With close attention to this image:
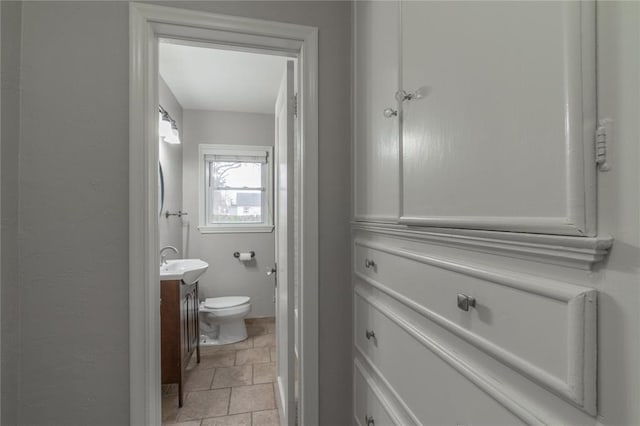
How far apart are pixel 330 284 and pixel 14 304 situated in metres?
1.13

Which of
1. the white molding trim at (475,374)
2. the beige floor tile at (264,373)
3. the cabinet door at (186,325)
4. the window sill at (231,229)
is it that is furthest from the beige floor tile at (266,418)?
the window sill at (231,229)

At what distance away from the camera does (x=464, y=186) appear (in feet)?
1.92

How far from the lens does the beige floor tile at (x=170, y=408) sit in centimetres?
185

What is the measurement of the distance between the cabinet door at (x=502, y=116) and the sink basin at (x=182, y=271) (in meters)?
1.66

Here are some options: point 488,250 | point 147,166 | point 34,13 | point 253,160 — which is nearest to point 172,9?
point 34,13

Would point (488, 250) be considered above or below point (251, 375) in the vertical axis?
above

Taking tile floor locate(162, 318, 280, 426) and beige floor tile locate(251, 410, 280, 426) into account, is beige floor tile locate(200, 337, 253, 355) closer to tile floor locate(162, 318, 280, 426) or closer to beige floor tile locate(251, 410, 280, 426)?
tile floor locate(162, 318, 280, 426)

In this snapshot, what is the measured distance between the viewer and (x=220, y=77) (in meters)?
2.49

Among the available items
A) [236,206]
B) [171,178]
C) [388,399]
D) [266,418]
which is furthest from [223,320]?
[388,399]

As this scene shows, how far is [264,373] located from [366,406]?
154 cm

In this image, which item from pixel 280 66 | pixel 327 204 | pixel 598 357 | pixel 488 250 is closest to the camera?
pixel 598 357

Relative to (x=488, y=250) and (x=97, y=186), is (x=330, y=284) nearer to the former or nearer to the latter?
(x=488, y=250)

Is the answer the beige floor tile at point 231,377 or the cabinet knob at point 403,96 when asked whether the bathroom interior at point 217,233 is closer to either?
the beige floor tile at point 231,377

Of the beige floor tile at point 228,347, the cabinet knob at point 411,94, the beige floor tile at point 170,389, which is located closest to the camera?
the cabinet knob at point 411,94
